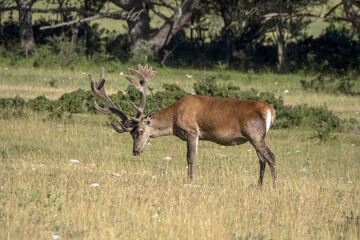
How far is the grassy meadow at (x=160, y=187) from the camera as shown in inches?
285

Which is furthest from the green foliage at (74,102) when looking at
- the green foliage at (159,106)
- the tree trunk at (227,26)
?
the tree trunk at (227,26)

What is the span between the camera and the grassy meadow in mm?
7234

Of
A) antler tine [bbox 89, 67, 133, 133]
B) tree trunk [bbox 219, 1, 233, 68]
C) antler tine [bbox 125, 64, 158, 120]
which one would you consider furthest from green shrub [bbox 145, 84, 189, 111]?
tree trunk [bbox 219, 1, 233, 68]

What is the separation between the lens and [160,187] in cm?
920

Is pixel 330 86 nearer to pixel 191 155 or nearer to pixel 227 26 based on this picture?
pixel 227 26

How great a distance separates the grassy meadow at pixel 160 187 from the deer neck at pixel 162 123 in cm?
59

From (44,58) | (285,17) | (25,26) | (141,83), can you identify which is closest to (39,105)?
(141,83)

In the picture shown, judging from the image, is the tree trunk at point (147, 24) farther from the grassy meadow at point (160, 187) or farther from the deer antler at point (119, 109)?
the deer antler at point (119, 109)

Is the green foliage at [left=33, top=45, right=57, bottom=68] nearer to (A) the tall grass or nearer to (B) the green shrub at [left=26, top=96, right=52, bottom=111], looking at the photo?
(B) the green shrub at [left=26, top=96, right=52, bottom=111]

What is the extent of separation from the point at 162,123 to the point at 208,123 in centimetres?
86

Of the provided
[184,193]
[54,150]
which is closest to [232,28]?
[54,150]

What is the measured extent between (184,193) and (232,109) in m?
2.21

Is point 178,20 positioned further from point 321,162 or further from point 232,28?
point 321,162

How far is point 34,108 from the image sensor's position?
679 inches
